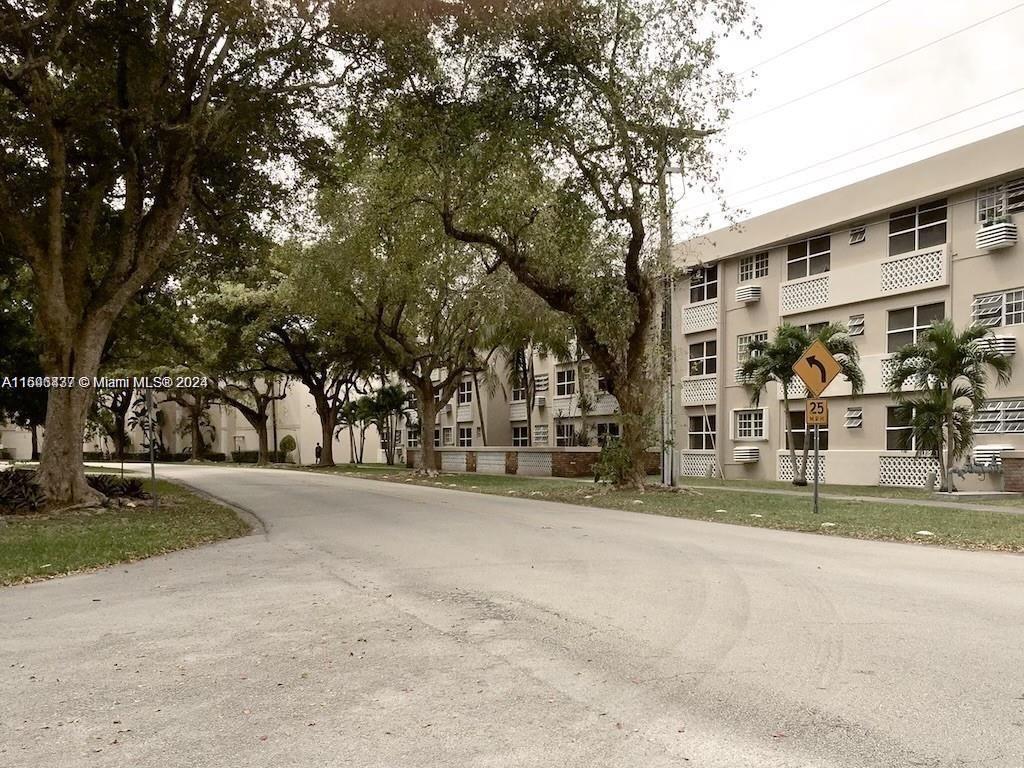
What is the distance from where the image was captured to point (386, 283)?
29.1m

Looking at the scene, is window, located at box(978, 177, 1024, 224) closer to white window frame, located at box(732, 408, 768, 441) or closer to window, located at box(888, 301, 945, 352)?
window, located at box(888, 301, 945, 352)

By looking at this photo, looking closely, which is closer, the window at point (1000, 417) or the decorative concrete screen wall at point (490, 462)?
the window at point (1000, 417)

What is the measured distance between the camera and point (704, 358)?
37.0 meters

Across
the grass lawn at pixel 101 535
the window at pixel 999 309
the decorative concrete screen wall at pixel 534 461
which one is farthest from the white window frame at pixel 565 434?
the grass lawn at pixel 101 535

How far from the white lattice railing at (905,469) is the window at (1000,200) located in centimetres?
711

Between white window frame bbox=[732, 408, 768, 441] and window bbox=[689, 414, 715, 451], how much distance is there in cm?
153

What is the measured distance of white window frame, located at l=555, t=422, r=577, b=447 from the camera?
47281mm

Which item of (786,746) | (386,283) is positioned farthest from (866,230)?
(786,746)

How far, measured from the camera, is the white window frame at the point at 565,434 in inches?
1861

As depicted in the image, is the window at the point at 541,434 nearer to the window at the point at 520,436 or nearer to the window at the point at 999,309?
the window at the point at 520,436

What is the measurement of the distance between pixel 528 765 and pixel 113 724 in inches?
90.1

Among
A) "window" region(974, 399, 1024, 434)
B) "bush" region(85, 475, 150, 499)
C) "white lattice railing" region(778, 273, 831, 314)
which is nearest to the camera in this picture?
"bush" region(85, 475, 150, 499)

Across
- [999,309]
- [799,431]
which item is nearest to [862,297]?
[999,309]

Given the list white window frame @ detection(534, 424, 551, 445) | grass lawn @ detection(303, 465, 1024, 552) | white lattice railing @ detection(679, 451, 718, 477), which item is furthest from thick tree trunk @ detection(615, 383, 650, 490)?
Answer: white window frame @ detection(534, 424, 551, 445)
